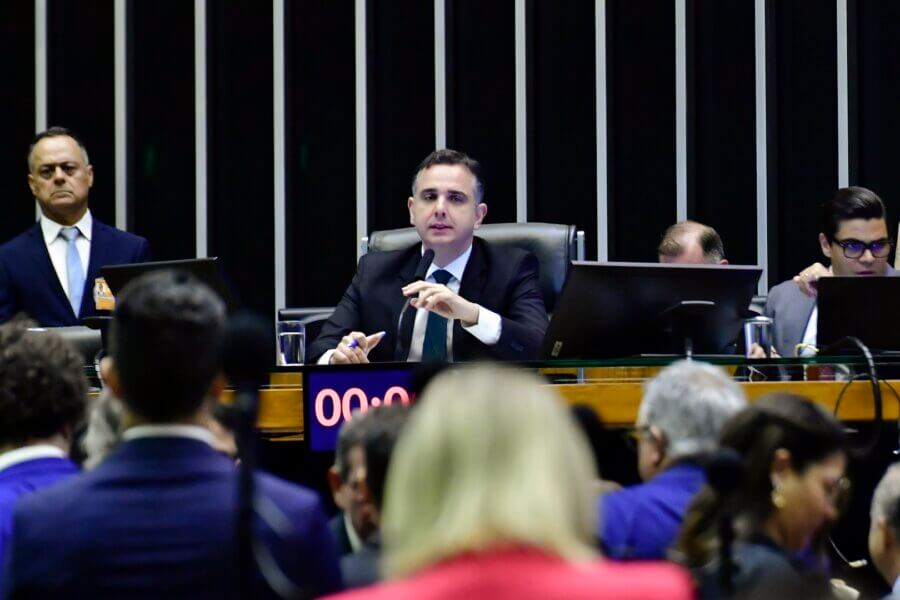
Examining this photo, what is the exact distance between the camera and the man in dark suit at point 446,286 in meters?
4.95

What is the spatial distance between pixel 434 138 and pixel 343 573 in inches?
222

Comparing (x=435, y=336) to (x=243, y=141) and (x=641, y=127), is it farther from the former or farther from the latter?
(x=243, y=141)

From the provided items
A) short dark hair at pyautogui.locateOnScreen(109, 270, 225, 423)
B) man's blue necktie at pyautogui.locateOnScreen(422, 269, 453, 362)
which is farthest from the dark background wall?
short dark hair at pyautogui.locateOnScreen(109, 270, 225, 423)

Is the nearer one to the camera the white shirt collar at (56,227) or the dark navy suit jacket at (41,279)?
the dark navy suit jacket at (41,279)

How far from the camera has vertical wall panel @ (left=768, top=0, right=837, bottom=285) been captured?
24.5ft

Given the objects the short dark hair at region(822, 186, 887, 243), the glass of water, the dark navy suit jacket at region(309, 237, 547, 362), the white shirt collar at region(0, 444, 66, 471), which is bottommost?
the white shirt collar at region(0, 444, 66, 471)

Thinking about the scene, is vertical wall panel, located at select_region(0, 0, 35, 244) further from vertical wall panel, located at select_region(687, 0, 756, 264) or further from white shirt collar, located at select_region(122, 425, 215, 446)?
white shirt collar, located at select_region(122, 425, 215, 446)

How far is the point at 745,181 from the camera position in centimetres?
754

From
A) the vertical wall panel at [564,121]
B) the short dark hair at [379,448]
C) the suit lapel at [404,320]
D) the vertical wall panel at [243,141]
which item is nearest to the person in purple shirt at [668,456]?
the short dark hair at [379,448]

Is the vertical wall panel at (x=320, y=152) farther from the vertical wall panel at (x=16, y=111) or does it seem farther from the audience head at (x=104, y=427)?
the audience head at (x=104, y=427)

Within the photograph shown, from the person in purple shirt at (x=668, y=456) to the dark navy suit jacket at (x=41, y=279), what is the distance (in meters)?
3.84

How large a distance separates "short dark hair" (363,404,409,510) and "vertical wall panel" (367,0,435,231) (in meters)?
5.32

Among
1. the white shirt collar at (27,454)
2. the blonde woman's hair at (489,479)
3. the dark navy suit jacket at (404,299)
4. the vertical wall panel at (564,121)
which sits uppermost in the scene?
the vertical wall panel at (564,121)

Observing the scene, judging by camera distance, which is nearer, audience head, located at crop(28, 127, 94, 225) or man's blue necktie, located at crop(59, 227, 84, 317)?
man's blue necktie, located at crop(59, 227, 84, 317)
